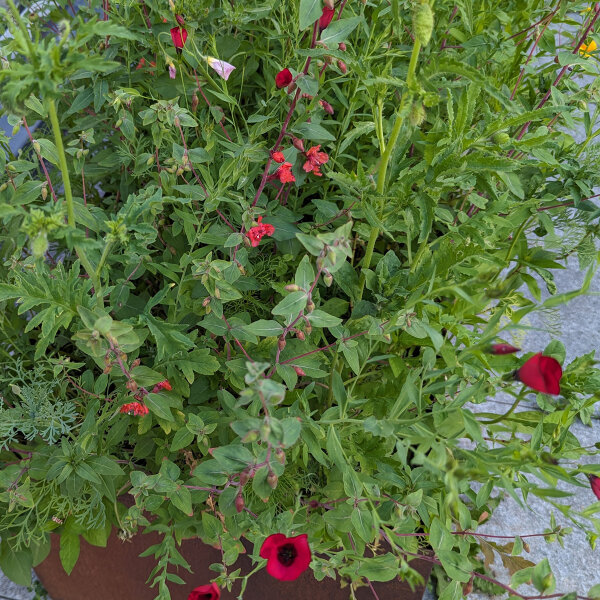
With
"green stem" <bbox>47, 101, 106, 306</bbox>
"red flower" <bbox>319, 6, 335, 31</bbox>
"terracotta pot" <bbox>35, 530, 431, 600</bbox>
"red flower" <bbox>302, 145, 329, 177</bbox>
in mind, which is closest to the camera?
"green stem" <bbox>47, 101, 106, 306</bbox>

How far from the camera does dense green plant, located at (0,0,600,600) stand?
26.9 inches

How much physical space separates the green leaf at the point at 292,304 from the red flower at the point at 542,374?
24cm

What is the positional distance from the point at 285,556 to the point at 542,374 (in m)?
0.37

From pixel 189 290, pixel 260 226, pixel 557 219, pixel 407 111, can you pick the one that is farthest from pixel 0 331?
pixel 557 219

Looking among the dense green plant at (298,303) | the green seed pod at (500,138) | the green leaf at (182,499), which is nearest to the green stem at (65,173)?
the dense green plant at (298,303)

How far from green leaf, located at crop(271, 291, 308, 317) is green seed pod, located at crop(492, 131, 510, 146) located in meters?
0.30

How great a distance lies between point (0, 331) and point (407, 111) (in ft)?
2.43

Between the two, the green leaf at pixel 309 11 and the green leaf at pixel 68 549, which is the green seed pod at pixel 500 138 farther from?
the green leaf at pixel 68 549

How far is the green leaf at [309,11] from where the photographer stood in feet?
2.23

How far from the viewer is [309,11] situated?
26.9 inches

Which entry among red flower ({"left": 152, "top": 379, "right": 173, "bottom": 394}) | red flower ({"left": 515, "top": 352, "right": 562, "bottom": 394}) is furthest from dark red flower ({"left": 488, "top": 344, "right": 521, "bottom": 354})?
red flower ({"left": 152, "top": 379, "right": 173, "bottom": 394})

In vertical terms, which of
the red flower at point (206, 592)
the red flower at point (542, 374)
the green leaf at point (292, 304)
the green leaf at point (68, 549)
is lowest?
the green leaf at point (68, 549)

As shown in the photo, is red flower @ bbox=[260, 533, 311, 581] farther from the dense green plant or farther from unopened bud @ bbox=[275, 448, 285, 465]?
unopened bud @ bbox=[275, 448, 285, 465]

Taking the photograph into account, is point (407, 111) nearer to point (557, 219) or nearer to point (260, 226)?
point (260, 226)
